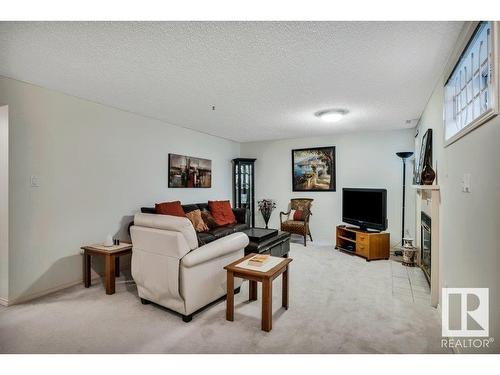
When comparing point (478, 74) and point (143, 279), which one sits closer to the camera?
point (478, 74)

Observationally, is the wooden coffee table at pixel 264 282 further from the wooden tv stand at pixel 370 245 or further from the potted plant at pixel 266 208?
the potted plant at pixel 266 208

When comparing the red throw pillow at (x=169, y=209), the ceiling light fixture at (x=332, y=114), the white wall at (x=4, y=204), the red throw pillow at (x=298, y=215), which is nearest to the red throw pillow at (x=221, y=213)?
the red throw pillow at (x=169, y=209)

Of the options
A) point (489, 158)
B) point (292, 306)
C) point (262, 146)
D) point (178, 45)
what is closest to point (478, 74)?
point (489, 158)

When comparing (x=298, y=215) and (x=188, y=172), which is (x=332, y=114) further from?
(x=188, y=172)

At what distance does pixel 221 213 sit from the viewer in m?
4.93

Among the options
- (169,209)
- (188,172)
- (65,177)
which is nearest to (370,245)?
(169,209)

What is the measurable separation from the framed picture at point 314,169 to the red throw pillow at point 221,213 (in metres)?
1.84

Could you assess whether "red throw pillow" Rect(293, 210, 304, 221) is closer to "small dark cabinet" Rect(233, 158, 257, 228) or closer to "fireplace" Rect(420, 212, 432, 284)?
"small dark cabinet" Rect(233, 158, 257, 228)

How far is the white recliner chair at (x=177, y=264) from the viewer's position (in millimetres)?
2258

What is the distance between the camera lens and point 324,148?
5.73 m

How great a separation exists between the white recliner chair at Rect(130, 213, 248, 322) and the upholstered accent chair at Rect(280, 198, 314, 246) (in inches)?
113

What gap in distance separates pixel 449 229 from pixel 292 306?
1.58 metres

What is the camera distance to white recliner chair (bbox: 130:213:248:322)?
2258 mm
